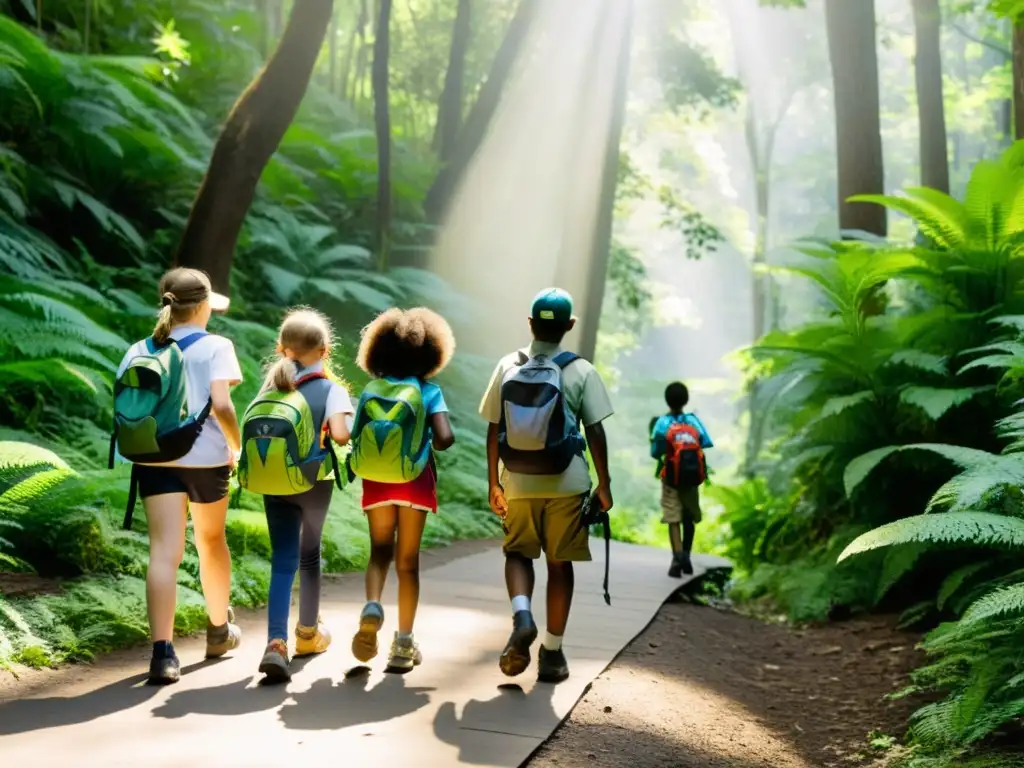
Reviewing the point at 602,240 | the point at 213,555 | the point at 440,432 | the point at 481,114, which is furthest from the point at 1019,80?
the point at 481,114

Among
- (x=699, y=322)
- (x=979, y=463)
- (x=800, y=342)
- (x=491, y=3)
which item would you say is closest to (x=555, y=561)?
(x=979, y=463)

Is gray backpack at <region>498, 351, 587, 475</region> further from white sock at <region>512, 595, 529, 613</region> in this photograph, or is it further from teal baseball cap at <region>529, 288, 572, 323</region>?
white sock at <region>512, 595, 529, 613</region>

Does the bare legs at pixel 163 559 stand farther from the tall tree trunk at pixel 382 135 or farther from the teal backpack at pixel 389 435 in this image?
the tall tree trunk at pixel 382 135

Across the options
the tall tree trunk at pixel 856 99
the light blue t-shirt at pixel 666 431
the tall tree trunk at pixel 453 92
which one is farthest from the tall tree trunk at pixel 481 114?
the light blue t-shirt at pixel 666 431

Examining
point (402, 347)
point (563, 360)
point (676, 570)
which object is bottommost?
point (676, 570)

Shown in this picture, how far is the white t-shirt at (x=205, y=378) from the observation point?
4.77 metres

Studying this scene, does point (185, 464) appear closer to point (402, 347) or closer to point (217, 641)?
point (217, 641)

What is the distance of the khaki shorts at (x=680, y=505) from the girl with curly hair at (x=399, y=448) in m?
4.56

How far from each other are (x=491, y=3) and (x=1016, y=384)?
2572 centimetres

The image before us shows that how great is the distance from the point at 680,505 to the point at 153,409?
576 centimetres

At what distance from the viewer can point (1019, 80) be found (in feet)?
30.8

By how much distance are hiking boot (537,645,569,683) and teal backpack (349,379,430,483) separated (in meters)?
1.11

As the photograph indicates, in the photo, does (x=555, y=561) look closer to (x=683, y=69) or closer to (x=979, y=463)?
(x=979, y=463)

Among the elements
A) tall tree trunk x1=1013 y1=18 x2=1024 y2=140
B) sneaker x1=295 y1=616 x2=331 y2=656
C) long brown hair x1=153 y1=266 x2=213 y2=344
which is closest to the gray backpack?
sneaker x1=295 y1=616 x2=331 y2=656
